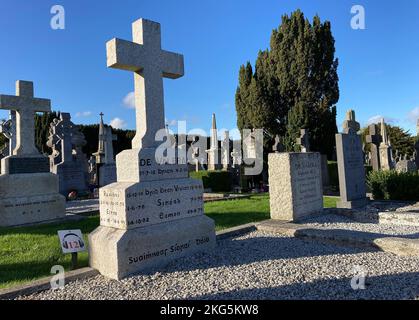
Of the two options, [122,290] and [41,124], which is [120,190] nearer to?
[122,290]

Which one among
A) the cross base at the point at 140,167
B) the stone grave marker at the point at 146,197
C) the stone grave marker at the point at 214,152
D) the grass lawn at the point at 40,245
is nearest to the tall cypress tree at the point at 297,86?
the stone grave marker at the point at 214,152

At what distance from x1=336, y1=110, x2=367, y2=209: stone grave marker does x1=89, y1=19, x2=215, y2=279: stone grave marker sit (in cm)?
486

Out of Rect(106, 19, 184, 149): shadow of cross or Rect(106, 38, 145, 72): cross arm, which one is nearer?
Rect(106, 38, 145, 72): cross arm

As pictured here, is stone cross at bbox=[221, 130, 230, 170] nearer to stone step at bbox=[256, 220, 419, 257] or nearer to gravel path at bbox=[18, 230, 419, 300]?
stone step at bbox=[256, 220, 419, 257]

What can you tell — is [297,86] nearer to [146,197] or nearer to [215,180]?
[215,180]

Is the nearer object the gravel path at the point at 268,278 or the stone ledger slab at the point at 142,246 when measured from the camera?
the gravel path at the point at 268,278

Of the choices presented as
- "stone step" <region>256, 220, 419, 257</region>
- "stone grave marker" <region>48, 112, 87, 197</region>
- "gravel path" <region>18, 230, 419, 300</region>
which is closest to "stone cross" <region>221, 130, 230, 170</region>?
"stone grave marker" <region>48, 112, 87, 197</region>

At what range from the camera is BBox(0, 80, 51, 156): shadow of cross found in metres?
8.08

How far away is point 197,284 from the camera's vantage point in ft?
10.7

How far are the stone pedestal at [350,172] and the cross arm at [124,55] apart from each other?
5926 mm

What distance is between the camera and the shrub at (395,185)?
29.1 feet

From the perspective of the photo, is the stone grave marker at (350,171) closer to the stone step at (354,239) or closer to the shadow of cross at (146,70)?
the stone step at (354,239)
